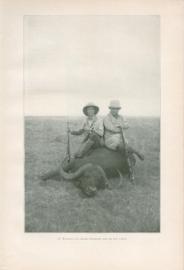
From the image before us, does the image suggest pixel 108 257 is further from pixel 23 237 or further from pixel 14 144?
pixel 14 144

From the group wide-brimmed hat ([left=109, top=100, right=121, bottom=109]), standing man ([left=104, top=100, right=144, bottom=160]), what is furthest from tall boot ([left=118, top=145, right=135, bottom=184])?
wide-brimmed hat ([left=109, top=100, right=121, bottom=109])

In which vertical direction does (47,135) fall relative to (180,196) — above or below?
above

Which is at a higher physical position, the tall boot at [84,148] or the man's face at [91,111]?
the man's face at [91,111]

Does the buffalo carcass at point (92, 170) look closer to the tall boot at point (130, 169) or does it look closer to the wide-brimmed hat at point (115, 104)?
the tall boot at point (130, 169)

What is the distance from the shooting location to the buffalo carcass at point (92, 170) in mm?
935

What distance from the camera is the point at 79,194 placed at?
3.07 feet

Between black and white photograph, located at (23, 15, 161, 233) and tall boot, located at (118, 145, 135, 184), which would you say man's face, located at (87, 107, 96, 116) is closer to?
black and white photograph, located at (23, 15, 161, 233)

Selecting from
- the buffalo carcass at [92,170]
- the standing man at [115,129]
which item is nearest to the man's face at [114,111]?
the standing man at [115,129]

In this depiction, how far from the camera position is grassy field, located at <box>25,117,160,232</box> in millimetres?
934

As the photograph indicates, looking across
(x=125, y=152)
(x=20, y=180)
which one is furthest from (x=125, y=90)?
(x=20, y=180)

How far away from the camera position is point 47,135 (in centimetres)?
94

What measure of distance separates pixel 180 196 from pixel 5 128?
0.52 meters

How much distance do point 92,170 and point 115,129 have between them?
0.13 m

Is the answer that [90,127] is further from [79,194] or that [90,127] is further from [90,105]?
[79,194]
